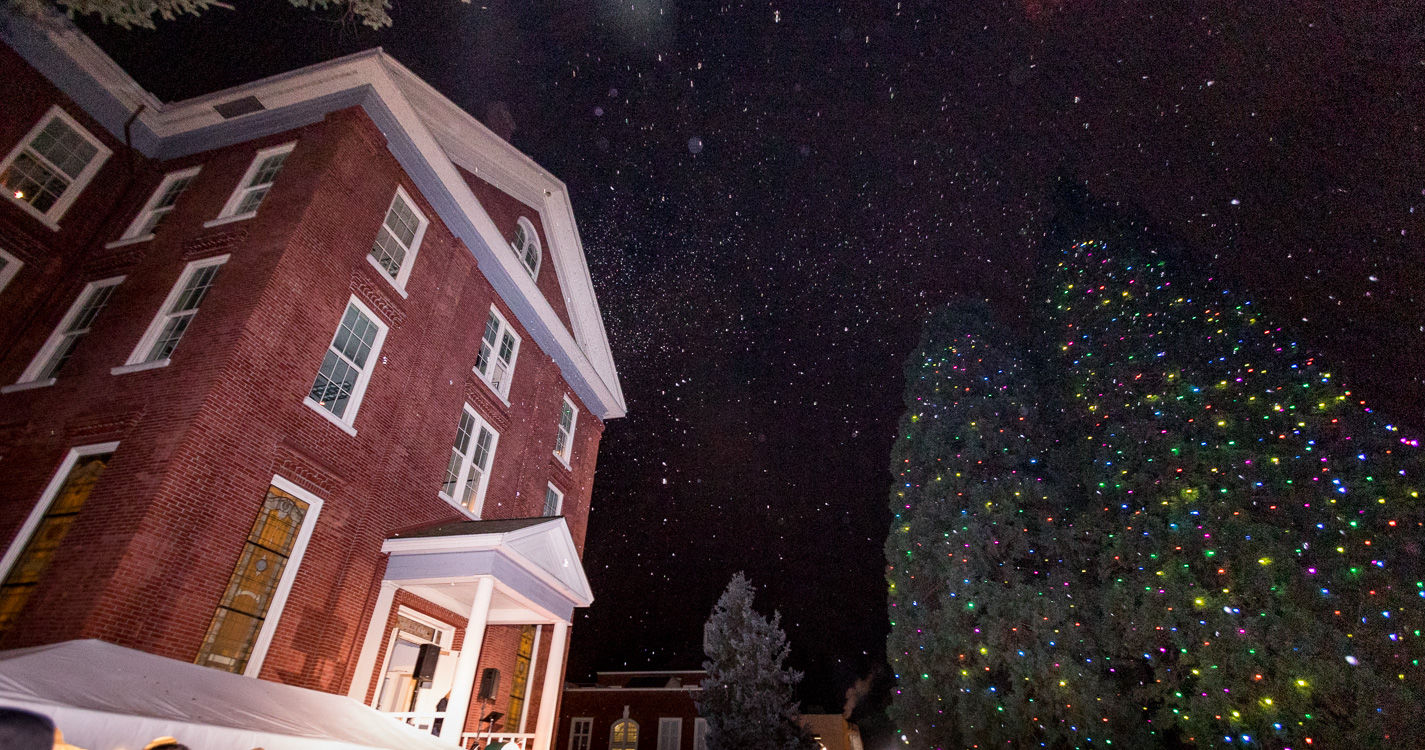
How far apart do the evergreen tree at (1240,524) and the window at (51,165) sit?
20417 mm

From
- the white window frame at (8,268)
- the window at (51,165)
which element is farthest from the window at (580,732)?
the window at (51,165)

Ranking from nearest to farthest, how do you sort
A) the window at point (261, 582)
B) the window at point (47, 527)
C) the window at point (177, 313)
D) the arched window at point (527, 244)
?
the window at point (47, 527)
the window at point (261, 582)
the window at point (177, 313)
the arched window at point (527, 244)

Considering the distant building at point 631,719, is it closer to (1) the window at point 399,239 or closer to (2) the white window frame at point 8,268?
(1) the window at point 399,239

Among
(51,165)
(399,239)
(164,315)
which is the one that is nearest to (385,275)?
(399,239)

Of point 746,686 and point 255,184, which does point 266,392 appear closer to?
point 255,184

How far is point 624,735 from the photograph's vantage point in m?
30.4

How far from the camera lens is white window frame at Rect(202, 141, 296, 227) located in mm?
9898

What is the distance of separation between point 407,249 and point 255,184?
2.50 meters

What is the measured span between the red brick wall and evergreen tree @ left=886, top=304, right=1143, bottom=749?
11125 millimetres

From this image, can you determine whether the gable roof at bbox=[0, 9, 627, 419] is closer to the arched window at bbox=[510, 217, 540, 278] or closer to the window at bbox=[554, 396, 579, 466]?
the arched window at bbox=[510, 217, 540, 278]

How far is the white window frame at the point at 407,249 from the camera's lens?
10.8 meters

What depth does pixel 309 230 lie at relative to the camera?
9375 millimetres

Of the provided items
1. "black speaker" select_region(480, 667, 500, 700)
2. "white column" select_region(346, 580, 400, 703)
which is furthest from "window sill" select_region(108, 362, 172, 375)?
"black speaker" select_region(480, 667, 500, 700)

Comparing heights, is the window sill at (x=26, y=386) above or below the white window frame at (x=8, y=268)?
below
